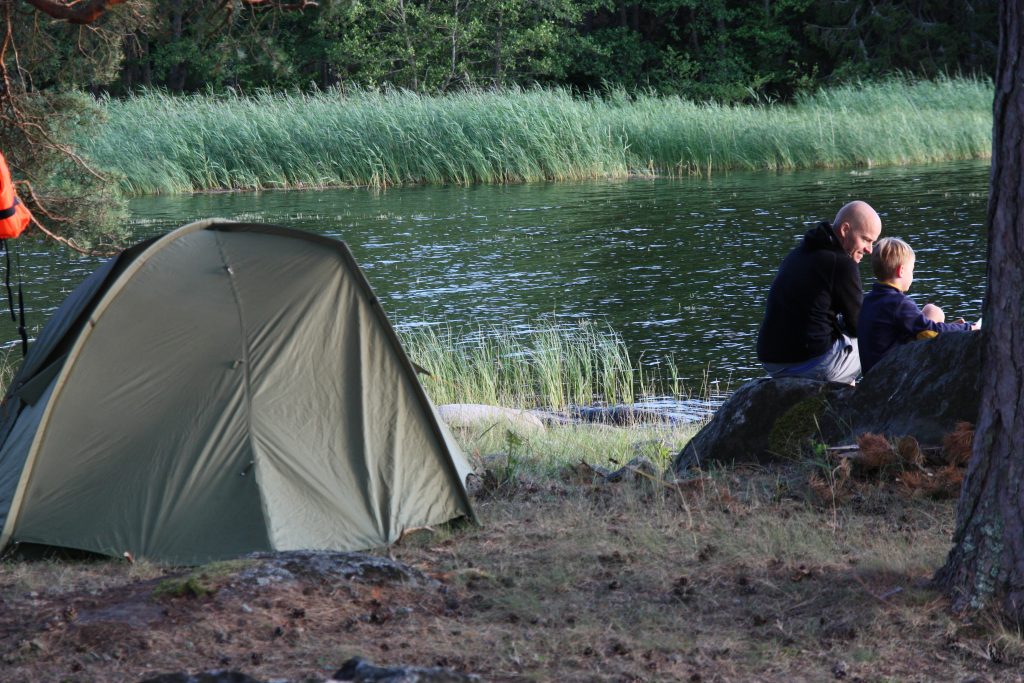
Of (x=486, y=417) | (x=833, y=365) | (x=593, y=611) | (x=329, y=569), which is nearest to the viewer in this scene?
(x=593, y=611)

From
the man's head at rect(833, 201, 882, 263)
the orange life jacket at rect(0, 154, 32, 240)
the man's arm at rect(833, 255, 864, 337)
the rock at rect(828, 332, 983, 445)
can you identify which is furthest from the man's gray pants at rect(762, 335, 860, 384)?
the orange life jacket at rect(0, 154, 32, 240)

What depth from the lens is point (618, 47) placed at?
40.8 metres

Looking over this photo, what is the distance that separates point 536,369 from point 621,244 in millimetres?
6926

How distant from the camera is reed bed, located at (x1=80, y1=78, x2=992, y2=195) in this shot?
24453 millimetres

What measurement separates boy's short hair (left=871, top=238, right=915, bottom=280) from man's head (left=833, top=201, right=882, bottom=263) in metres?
0.60

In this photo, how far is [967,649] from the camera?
3.41 metres

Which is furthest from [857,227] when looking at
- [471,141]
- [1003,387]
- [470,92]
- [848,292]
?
[470,92]

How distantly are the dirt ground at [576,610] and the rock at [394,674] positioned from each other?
0.30m

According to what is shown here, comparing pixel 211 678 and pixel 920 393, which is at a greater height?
pixel 211 678

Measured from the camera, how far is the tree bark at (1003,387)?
3428 millimetres

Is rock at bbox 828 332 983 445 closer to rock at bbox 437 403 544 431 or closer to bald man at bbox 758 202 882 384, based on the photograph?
bald man at bbox 758 202 882 384

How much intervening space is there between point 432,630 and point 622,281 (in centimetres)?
1112

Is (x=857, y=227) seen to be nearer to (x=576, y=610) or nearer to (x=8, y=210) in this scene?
(x=576, y=610)

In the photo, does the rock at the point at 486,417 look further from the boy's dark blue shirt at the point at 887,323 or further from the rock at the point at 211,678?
the rock at the point at 211,678
